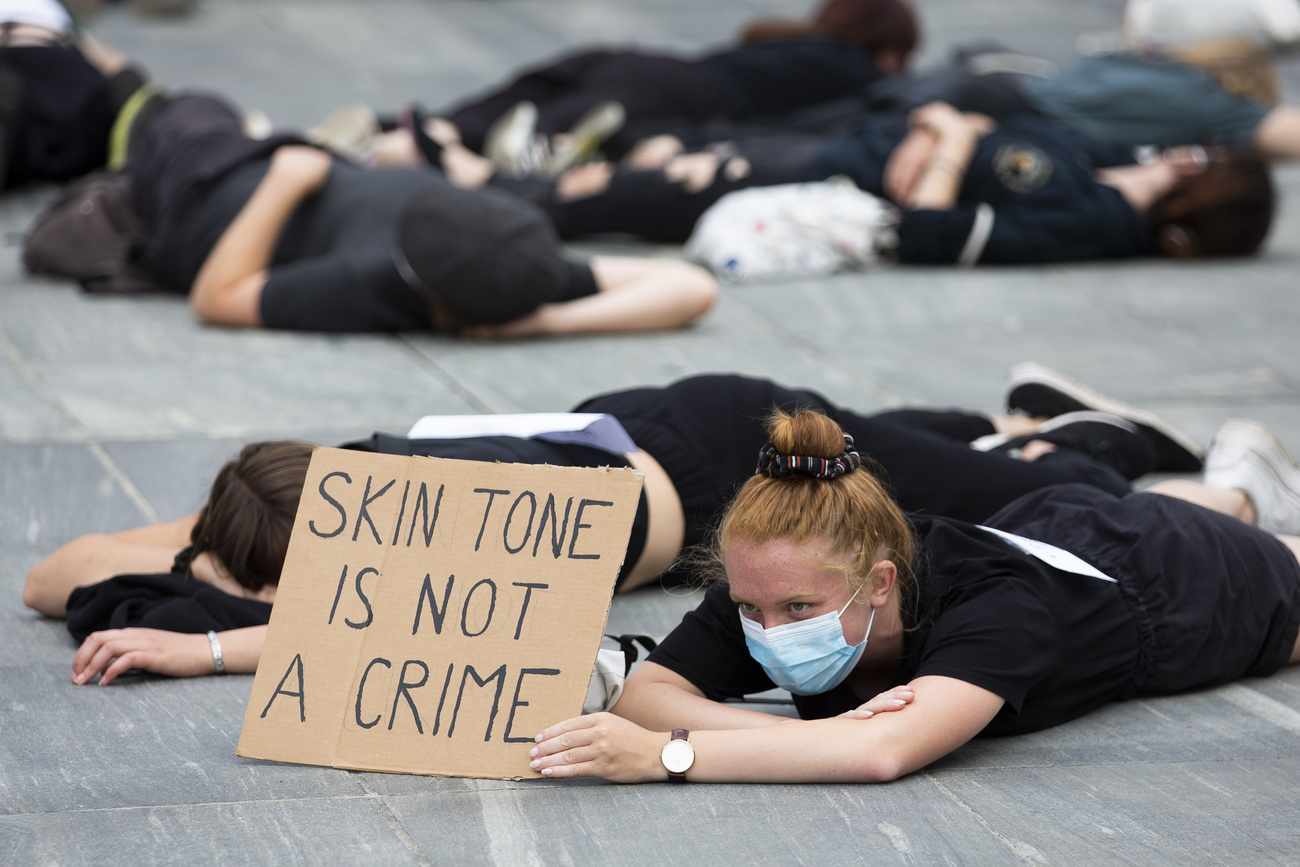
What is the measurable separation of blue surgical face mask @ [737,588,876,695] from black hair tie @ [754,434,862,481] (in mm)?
205

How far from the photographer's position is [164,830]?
7.38 ft

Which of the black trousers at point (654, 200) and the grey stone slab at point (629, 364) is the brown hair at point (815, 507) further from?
the black trousers at point (654, 200)

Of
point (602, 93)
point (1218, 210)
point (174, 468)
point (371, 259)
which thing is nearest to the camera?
point (174, 468)

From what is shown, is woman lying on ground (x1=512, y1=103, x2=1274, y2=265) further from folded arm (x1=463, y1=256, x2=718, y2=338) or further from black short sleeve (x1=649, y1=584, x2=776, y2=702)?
black short sleeve (x1=649, y1=584, x2=776, y2=702)

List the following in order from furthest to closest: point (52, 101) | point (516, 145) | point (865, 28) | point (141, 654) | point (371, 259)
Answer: point (865, 28) → point (516, 145) → point (52, 101) → point (371, 259) → point (141, 654)

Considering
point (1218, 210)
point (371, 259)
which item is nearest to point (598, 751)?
point (371, 259)

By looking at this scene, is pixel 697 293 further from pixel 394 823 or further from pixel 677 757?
pixel 394 823

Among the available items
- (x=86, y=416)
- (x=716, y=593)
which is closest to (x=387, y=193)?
(x=86, y=416)

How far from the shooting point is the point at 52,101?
266 inches

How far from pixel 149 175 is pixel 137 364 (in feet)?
3.89

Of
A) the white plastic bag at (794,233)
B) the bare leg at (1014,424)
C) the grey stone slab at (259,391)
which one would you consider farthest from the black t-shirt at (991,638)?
the white plastic bag at (794,233)

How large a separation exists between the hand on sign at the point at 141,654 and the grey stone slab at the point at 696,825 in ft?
2.25

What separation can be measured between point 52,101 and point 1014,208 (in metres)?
4.27

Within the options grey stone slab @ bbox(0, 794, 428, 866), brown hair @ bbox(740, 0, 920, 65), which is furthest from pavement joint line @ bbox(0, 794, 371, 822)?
brown hair @ bbox(740, 0, 920, 65)
